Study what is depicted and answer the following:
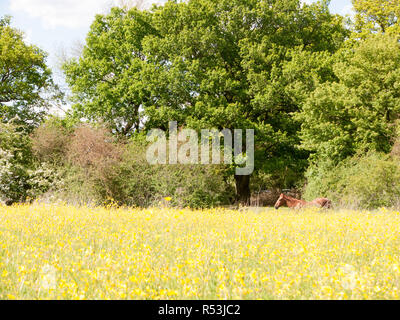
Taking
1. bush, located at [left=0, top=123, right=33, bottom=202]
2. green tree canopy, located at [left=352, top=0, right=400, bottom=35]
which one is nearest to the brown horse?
bush, located at [left=0, top=123, right=33, bottom=202]

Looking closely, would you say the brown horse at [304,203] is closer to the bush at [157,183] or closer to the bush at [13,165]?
the bush at [157,183]

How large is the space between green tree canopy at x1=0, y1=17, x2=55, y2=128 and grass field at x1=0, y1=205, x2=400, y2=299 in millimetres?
21581

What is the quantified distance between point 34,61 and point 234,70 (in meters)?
14.6

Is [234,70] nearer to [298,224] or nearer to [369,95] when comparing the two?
[369,95]

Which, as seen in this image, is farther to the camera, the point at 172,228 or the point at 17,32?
the point at 17,32

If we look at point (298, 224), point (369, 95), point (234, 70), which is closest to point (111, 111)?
point (234, 70)

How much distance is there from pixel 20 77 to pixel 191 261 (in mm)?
27779

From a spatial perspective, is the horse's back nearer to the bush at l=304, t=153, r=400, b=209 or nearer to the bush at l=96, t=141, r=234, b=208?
the bush at l=304, t=153, r=400, b=209

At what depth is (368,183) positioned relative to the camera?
656 inches

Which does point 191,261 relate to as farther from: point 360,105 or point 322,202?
point 360,105

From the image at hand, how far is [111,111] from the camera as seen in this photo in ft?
81.8

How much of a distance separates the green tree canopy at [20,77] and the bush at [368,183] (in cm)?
2013

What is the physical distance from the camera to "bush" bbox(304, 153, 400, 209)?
16672mm

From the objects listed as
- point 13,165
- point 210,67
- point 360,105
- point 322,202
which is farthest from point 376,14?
point 13,165
